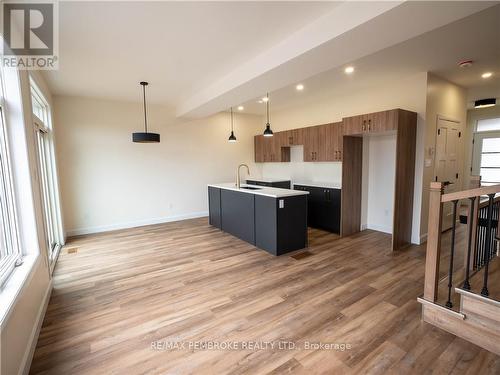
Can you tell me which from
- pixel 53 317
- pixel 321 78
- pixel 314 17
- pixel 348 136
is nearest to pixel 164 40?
pixel 314 17

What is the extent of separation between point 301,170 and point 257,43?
13.1 feet

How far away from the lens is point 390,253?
3881mm

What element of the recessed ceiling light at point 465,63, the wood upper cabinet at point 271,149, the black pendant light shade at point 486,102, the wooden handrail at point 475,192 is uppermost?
the recessed ceiling light at point 465,63

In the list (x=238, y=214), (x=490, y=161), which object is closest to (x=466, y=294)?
(x=238, y=214)

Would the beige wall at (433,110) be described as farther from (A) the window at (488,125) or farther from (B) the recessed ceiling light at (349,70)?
(A) the window at (488,125)

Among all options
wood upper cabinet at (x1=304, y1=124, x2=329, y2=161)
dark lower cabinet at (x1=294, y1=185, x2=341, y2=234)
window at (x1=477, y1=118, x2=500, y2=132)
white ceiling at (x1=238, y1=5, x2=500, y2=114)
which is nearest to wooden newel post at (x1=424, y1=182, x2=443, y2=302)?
white ceiling at (x1=238, y1=5, x2=500, y2=114)

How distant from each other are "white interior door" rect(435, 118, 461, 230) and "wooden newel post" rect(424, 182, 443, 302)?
2657 mm

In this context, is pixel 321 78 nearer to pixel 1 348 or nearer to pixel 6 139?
pixel 6 139

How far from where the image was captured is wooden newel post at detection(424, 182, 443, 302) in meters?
2.18

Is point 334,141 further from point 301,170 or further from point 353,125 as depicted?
point 301,170

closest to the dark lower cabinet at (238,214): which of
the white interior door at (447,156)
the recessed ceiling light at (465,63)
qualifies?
the white interior door at (447,156)

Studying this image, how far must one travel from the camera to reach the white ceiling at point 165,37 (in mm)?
2217

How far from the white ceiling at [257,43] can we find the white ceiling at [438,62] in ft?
0.05

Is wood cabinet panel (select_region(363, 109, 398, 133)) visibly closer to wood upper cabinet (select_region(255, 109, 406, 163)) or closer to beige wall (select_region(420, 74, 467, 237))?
wood upper cabinet (select_region(255, 109, 406, 163))
